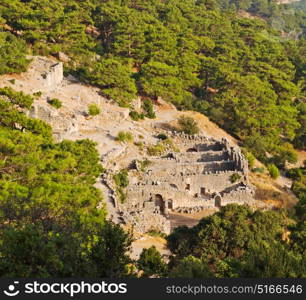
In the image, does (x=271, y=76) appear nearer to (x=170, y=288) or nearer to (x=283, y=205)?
(x=283, y=205)

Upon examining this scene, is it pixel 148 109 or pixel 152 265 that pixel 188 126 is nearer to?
pixel 148 109

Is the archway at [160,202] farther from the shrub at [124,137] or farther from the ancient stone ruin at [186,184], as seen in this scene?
the shrub at [124,137]

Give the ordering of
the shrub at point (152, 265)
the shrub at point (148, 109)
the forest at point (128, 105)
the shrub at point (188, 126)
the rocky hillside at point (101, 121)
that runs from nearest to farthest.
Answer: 1. the forest at point (128, 105)
2. the shrub at point (152, 265)
3. the rocky hillside at point (101, 121)
4. the shrub at point (188, 126)
5. the shrub at point (148, 109)

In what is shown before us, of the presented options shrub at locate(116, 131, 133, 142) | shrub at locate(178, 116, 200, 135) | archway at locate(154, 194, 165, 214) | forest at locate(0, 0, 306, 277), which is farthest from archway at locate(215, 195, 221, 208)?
shrub at locate(178, 116, 200, 135)

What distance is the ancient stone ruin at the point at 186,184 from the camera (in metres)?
29.3

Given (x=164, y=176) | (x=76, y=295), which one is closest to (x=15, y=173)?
(x=76, y=295)

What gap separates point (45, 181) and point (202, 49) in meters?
48.6

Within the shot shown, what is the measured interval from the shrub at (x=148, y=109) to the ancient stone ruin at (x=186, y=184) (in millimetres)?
10159

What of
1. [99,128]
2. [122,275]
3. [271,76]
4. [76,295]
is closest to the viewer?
[76,295]

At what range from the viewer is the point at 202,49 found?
64.2 metres

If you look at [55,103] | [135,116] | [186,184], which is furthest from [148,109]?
[186,184]

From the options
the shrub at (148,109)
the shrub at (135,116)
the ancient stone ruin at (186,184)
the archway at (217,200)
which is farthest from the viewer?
the shrub at (148,109)

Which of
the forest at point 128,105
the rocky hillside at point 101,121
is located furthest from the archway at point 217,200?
the forest at point 128,105

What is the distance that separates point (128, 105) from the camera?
148 feet
